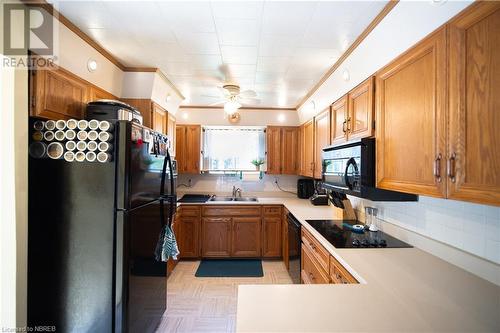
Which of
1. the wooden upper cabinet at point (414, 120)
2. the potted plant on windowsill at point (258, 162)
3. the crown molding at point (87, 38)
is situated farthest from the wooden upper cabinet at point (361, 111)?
the potted plant on windowsill at point (258, 162)

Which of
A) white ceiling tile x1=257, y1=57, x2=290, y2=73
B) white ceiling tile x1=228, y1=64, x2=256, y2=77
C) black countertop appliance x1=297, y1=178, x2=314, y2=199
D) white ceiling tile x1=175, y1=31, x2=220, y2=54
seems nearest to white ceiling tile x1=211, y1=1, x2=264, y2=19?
white ceiling tile x1=175, y1=31, x2=220, y2=54

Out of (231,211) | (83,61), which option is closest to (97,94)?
(83,61)

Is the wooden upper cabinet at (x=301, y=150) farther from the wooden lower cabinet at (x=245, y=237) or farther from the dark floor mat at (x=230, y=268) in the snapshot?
the dark floor mat at (x=230, y=268)

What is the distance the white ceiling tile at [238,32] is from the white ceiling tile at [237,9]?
0.05 metres

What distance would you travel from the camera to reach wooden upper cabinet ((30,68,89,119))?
5.01 feet

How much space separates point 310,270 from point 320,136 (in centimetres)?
157

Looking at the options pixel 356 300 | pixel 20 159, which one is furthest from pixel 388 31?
pixel 20 159

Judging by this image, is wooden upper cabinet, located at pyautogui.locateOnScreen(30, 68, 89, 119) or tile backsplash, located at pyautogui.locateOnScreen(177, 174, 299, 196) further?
tile backsplash, located at pyautogui.locateOnScreen(177, 174, 299, 196)

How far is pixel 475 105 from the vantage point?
89 centimetres

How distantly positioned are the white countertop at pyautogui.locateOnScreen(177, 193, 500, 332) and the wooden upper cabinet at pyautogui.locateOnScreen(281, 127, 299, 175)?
261 cm

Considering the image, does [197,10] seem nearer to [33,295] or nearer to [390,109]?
[390,109]

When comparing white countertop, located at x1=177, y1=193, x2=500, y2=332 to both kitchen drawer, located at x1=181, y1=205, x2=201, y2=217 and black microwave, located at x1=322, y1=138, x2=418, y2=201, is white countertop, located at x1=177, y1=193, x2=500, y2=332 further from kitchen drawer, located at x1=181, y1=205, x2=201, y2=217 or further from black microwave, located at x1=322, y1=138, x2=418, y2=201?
kitchen drawer, located at x1=181, y1=205, x2=201, y2=217

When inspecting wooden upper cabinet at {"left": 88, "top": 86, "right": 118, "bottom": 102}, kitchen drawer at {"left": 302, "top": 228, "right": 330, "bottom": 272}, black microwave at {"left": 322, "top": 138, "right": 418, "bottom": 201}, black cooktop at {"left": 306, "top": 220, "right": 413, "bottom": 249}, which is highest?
wooden upper cabinet at {"left": 88, "top": 86, "right": 118, "bottom": 102}

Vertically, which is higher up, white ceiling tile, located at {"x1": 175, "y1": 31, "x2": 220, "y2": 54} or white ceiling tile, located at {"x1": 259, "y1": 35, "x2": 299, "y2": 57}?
white ceiling tile, located at {"x1": 175, "y1": 31, "x2": 220, "y2": 54}
